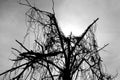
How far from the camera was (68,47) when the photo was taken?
12.9 ft

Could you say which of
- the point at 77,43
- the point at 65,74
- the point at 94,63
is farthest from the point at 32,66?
the point at 94,63

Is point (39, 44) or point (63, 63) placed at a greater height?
point (39, 44)

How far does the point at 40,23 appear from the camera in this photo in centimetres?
407

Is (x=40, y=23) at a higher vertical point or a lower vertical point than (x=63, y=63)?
higher

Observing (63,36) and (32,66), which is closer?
(32,66)

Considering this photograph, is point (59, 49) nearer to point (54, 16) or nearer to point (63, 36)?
point (63, 36)

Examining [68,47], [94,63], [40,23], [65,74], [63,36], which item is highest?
[40,23]

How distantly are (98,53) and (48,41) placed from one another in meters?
1.22

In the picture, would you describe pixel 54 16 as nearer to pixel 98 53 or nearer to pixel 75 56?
pixel 75 56

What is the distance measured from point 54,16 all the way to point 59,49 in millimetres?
790

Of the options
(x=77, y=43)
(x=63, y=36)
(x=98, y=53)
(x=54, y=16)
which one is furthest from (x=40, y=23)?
(x=98, y=53)

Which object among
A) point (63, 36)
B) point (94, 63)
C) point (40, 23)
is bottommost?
point (94, 63)

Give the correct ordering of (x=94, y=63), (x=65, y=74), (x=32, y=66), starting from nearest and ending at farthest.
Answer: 1. (x=65, y=74)
2. (x=32, y=66)
3. (x=94, y=63)

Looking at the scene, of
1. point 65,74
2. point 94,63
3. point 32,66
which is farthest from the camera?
point 94,63
